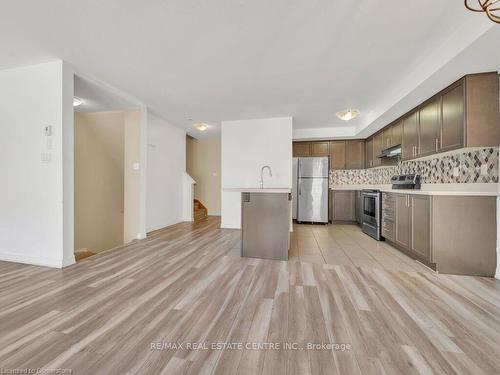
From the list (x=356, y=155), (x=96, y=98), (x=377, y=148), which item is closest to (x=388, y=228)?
(x=377, y=148)

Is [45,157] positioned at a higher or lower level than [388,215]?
higher

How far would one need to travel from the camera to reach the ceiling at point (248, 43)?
183cm

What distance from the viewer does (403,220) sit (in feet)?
10.7

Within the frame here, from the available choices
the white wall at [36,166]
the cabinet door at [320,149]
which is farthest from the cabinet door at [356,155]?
the white wall at [36,166]

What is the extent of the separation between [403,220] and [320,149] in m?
3.17

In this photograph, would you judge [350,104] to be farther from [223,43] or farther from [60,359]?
[60,359]

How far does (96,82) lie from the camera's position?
10.2ft

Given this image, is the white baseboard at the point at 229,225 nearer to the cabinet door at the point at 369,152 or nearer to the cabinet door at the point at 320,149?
the cabinet door at the point at 320,149

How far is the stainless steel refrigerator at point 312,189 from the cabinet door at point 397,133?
1.65 metres

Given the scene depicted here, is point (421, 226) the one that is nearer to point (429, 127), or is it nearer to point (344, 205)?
point (429, 127)

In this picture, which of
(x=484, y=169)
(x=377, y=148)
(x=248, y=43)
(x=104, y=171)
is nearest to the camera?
(x=248, y=43)

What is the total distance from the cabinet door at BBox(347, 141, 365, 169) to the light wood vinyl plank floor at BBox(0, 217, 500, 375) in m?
3.31

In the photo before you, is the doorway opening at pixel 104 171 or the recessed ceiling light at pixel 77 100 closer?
the recessed ceiling light at pixel 77 100

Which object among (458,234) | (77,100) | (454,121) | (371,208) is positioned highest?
(77,100)
